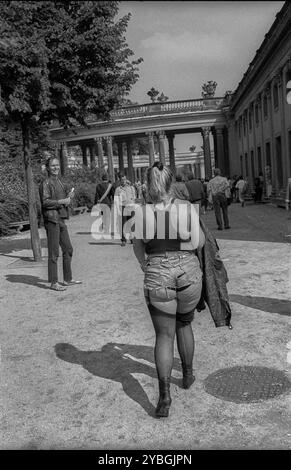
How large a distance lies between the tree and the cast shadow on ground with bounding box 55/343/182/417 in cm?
468

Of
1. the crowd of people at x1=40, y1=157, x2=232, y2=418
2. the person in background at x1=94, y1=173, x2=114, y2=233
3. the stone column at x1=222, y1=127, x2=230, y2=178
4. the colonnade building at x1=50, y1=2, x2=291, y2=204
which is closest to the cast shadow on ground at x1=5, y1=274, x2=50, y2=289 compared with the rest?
the colonnade building at x1=50, y1=2, x2=291, y2=204

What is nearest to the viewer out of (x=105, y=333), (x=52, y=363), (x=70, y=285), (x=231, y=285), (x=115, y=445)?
(x=115, y=445)

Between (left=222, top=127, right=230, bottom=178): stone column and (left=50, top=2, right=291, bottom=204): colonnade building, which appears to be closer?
(left=50, top=2, right=291, bottom=204): colonnade building

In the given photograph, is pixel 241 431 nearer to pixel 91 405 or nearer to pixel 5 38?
pixel 91 405

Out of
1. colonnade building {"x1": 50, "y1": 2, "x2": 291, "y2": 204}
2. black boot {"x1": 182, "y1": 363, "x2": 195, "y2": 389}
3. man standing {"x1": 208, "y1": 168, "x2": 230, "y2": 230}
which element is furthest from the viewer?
colonnade building {"x1": 50, "y1": 2, "x2": 291, "y2": 204}

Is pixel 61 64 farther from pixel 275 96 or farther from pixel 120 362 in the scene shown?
pixel 275 96

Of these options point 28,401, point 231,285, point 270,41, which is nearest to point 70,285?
point 231,285

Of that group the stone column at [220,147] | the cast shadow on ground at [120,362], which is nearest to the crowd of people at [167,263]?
the cast shadow on ground at [120,362]

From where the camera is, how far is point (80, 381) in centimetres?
452

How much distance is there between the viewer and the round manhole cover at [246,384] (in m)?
3.96

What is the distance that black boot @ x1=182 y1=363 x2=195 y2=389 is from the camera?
13.6ft

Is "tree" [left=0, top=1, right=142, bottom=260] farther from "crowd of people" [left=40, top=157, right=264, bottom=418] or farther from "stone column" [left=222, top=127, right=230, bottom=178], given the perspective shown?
"stone column" [left=222, top=127, right=230, bottom=178]

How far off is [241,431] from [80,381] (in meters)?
1.59

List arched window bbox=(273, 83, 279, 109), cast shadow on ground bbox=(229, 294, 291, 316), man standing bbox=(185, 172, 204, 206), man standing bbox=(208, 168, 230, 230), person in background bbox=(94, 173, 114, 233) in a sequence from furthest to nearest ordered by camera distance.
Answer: arched window bbox=(273, 83, 279, 109) → man standing bbox=(208, 168, 230, 230) → person in background bbox=(94, 173, 114, 233) → man standing bbox=(185, 172, 204, 206) → cast shadow on ground bbox=(229, 294, 291, 316)
